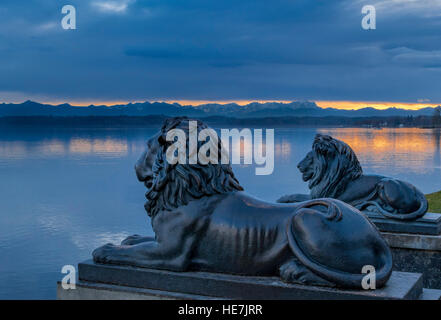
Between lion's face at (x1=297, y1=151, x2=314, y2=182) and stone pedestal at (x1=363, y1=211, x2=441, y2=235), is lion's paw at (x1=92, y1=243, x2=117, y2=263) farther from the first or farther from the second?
stone pedestal at (x1=363, y1=211, x2=441, y2=235)

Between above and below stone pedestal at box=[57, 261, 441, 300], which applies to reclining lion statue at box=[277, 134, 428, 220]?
above

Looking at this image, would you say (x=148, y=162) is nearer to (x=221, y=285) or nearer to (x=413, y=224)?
(x=221, y=285)

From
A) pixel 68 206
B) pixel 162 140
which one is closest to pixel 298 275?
pixel 162 140

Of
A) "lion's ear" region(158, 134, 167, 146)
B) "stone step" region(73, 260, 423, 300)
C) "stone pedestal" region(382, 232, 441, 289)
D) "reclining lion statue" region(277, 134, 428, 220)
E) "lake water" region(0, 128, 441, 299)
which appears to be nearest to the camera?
"stone step" region(73, 260, 423, 300)

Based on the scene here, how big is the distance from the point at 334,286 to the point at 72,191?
701 inches

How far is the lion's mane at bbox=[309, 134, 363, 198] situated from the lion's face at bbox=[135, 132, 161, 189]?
2.83m

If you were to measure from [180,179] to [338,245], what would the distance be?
1375 millimetres

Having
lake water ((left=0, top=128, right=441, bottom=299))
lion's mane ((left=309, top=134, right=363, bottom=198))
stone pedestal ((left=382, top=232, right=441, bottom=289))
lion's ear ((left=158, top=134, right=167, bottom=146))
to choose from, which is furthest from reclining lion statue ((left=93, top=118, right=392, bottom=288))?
lake water ((left=0, top=128, right=441, bottom=299))

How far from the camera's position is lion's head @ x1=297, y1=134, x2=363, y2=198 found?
7.11 m

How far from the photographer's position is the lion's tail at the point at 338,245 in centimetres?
437

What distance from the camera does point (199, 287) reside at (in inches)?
181

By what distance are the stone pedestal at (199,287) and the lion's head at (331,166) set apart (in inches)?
95.9
